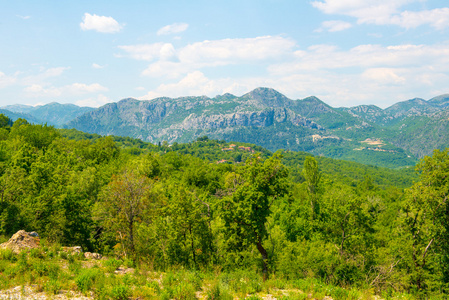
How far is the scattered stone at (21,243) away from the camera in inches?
567

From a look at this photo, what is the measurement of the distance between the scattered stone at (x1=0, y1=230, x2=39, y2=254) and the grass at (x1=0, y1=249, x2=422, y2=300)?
0.76 metres

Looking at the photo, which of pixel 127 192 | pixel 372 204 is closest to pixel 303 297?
pixel 127 192

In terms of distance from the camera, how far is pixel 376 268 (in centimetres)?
2417

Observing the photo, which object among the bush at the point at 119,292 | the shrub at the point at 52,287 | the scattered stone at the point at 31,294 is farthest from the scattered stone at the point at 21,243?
the bush at the point at 119,292

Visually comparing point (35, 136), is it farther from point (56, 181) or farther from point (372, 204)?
point (372, 204)

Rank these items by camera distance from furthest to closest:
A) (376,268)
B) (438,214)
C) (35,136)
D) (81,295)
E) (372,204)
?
(35,136), (372,204), (376,268), (438,214), (81,295)

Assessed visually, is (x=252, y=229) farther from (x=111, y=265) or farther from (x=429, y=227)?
(x=429, y=227)

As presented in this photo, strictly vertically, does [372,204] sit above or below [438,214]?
below

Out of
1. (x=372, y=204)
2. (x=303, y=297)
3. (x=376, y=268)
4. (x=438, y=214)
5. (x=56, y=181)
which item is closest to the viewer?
(x=303, y=297)

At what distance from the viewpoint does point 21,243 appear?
49.3 ft

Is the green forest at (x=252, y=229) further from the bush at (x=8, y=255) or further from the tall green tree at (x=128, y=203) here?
the bush at (x=8, y=255)

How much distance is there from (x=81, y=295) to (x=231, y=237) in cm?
1283

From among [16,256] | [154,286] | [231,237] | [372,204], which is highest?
[16,256]

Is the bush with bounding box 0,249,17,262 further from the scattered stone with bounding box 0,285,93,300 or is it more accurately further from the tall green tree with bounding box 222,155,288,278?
the tall green tree with bounding box 222,155,288,278
